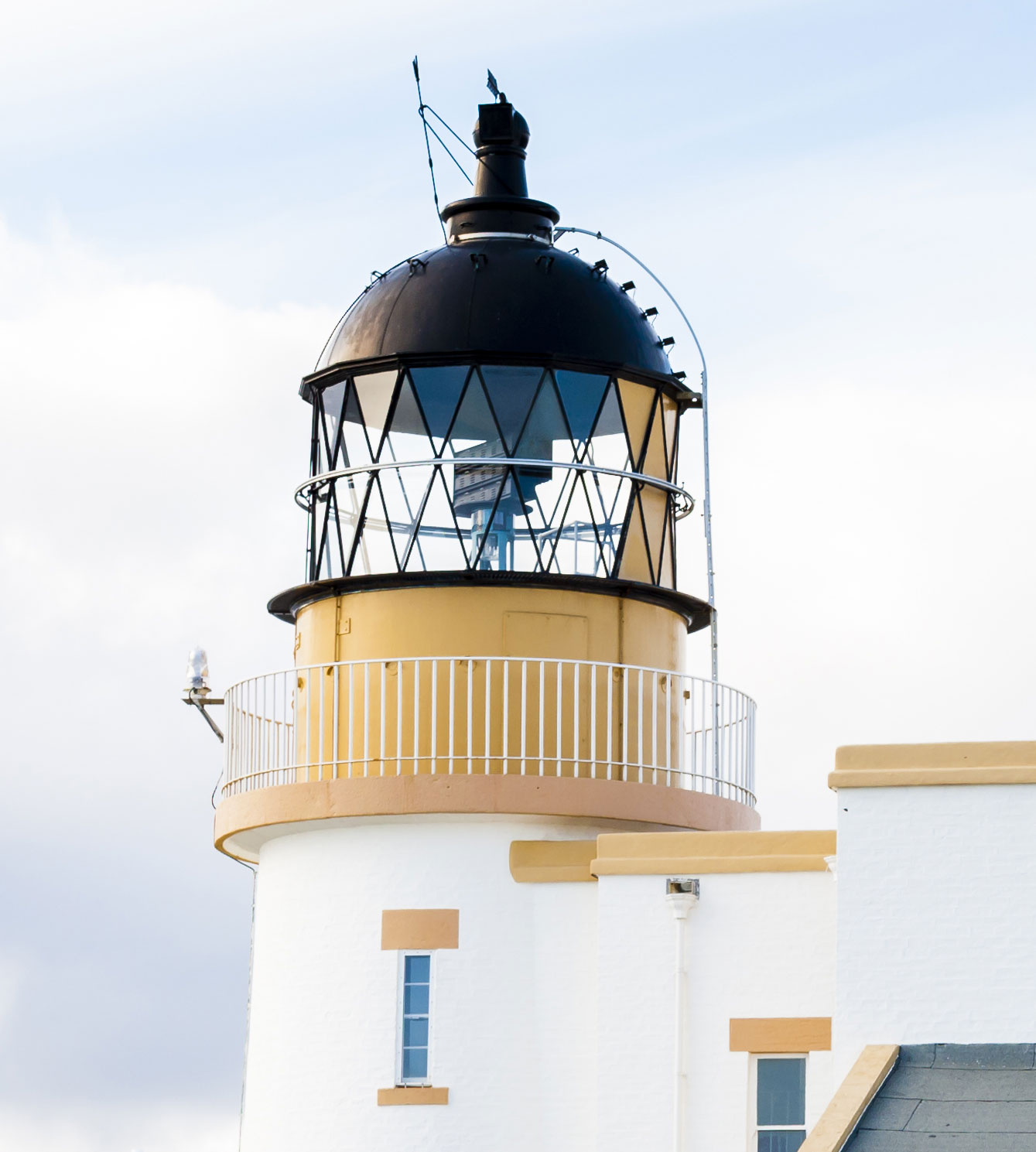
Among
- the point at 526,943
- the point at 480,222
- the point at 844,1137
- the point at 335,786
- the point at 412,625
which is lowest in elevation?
the point at 844,1137

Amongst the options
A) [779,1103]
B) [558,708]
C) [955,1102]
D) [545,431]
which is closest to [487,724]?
[558,708]

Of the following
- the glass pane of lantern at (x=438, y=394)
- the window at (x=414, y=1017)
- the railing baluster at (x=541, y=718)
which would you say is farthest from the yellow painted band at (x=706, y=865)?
the glass pane of lantern at (x=438, y=394)

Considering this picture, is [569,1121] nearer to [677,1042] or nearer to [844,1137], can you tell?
[677,1042]

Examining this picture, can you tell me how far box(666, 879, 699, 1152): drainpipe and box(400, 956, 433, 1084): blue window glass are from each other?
2157 millimetres

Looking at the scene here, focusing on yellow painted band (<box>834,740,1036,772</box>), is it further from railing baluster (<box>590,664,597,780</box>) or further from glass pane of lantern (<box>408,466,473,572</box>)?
glass pane of lantern (<box>408,466,473,572</box>)

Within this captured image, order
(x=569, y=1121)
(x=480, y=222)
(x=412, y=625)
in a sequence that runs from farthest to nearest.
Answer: (x=480, y=222) → (x=412, y=625) → (x=569, y=1121)

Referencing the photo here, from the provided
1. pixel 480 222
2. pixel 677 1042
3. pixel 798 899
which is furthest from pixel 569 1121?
pixel 480 222

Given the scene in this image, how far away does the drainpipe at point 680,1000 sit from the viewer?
18.3 meters

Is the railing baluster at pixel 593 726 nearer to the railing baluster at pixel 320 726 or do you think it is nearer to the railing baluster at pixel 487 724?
the railing baluster at pixel 487 724

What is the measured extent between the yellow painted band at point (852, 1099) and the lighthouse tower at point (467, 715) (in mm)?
2444

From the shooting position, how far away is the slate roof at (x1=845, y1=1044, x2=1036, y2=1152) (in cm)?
1567

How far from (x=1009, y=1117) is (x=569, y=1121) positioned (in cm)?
427

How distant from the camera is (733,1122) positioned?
1825 cm

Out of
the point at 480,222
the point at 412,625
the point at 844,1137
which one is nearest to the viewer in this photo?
the point at 844,1137
